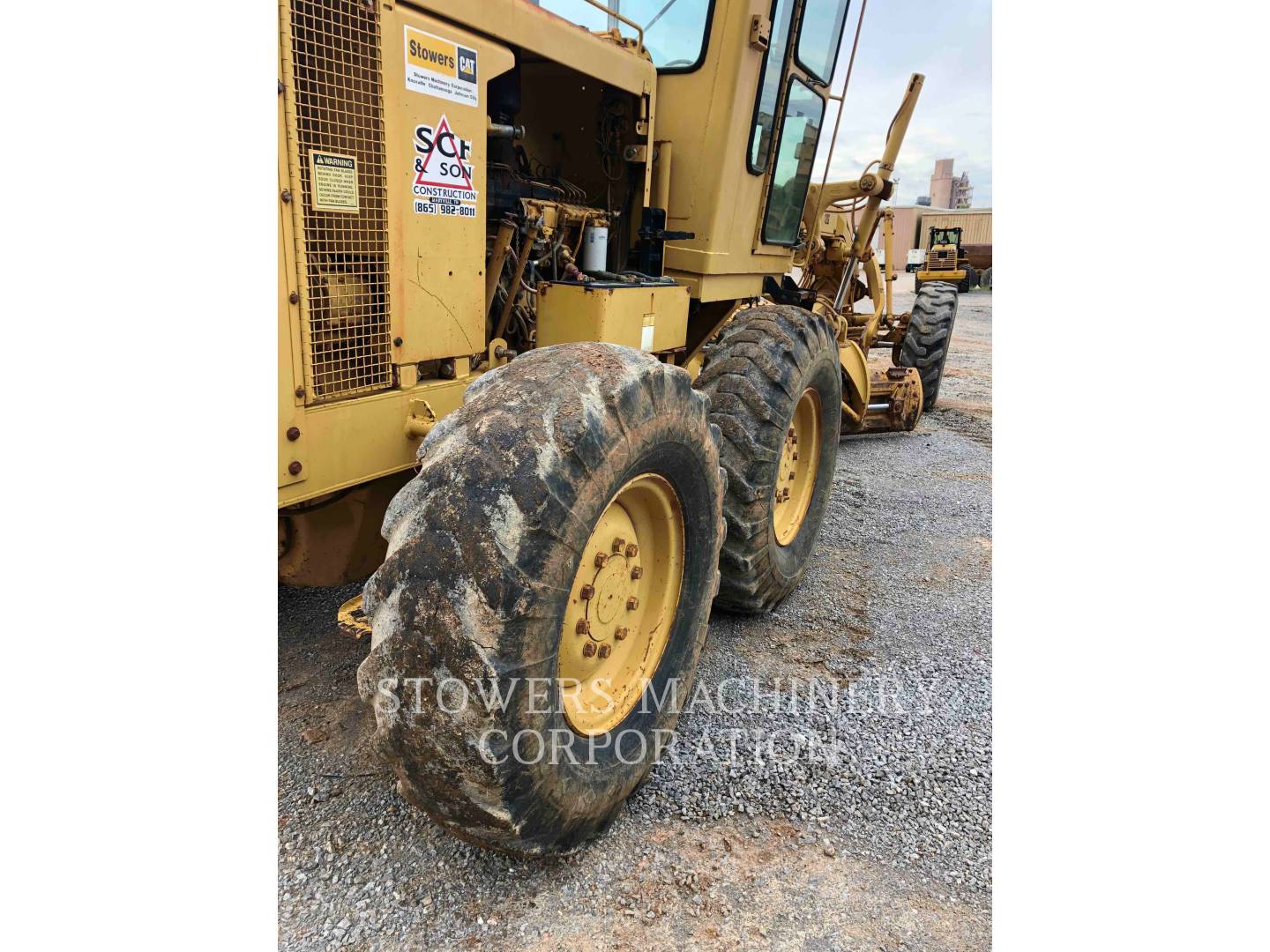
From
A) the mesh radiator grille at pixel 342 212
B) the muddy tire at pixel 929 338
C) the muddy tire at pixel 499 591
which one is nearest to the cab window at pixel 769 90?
the mesh radiator grille at pixel 342 212

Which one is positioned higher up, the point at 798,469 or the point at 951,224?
the point at 951,224

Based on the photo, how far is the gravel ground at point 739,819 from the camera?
209cm

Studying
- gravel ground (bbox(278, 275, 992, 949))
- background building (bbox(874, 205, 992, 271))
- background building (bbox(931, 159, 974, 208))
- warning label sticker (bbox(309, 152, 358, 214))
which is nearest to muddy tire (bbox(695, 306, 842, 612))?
gravel ground (bbox(278, 275, 992, 949))

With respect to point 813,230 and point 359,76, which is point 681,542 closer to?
point 359,76

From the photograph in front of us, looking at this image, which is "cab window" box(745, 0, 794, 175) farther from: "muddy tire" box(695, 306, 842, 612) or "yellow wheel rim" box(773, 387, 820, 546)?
"yellow wheel rim" box(773, 387, 820, 546)

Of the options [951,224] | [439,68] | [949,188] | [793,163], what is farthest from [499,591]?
[949,188]

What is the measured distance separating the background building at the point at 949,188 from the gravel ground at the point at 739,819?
44206 millimetres

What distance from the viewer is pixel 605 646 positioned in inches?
92.7

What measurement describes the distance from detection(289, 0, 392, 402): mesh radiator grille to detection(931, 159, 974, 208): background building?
45.3 metres

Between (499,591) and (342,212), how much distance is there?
3.71 ft

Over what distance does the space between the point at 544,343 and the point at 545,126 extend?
3.83ft

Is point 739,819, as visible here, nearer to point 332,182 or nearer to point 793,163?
point 332,182

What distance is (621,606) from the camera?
2377 millimetres

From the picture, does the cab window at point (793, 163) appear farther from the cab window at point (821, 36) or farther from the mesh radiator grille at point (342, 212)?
the mesh radiator grille at point (342, 212)
